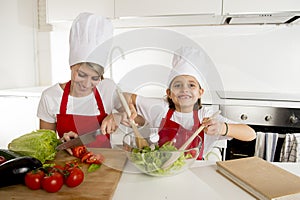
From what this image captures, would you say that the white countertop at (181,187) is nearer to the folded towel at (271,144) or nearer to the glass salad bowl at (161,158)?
the glass salad bowl at (161,158)

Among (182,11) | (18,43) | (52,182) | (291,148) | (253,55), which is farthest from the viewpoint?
(18,43)

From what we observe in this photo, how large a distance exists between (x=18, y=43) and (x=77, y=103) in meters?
1.21

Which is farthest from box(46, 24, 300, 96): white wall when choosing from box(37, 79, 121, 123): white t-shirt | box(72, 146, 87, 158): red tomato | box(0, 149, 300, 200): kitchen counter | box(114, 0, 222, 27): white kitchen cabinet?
box(0, 149, 300, 200): kitchen counter

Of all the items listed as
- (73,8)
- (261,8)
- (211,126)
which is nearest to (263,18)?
(261,8)

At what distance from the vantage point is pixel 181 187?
0.54 meters

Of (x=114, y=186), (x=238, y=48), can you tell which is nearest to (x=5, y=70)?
(x=114, y=186)

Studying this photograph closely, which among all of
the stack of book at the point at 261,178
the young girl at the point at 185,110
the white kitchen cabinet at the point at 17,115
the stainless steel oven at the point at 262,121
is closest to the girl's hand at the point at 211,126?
the young girl at the point at 185,110

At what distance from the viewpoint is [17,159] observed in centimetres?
55

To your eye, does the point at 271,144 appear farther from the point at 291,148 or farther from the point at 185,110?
the point at 185,110

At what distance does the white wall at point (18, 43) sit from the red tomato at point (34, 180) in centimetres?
146

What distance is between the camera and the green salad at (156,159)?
1.76 ft

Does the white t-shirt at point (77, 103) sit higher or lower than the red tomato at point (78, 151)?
higher

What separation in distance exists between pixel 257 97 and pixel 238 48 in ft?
1.52

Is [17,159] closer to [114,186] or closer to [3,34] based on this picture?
[114,186]
